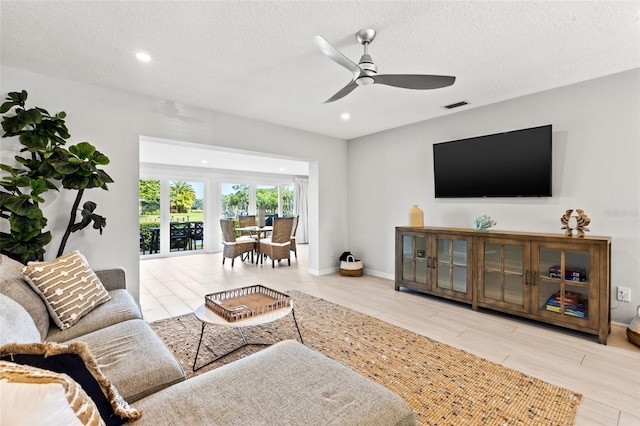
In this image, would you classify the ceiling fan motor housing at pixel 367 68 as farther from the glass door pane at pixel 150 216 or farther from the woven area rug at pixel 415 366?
the glass door pane at pixel 150 216

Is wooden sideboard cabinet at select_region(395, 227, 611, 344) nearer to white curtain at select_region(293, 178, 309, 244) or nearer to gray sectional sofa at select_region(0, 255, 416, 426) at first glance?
gray sectional sofa at select_region(0, 255, 416, 426)

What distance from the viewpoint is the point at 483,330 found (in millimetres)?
2963

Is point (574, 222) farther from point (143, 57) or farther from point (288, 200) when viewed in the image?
point (288, 200)

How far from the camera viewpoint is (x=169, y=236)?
25.3ft

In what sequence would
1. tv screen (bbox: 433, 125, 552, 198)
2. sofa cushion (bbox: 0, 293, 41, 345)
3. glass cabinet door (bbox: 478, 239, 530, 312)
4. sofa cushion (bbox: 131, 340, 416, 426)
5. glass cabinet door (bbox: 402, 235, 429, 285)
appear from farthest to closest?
1. glass cabinet door (bbox: 402, 235, 429, 285)
2. tv screen (bbox: 433, 125, 552, 198)
3. glass cabinet door (bbox: 478, 239, 530, 312)
4. sofa cushion (bbox: 0, 293, 41, 345)
5. sofa cushion (bbox: 131, 340, 416, 426)

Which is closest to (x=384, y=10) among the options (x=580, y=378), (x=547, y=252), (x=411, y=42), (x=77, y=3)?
(x=411, y=42)

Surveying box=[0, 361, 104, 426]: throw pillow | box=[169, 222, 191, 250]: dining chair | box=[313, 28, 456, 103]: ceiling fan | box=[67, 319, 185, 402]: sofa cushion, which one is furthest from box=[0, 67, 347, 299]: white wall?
box=[169, 222, 191, 250]: dining chair

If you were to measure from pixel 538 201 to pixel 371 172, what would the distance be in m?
2.51

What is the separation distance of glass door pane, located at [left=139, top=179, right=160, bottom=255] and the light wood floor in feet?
7.23

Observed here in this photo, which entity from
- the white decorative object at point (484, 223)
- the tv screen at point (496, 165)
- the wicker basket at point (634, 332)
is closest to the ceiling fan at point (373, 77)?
the tv screen at point (496, 165)

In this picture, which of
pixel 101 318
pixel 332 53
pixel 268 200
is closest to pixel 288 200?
pixel 268 200

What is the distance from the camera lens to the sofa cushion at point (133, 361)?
1.35m

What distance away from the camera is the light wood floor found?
2.01 metres

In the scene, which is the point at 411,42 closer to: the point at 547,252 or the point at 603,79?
the point at 603,79
